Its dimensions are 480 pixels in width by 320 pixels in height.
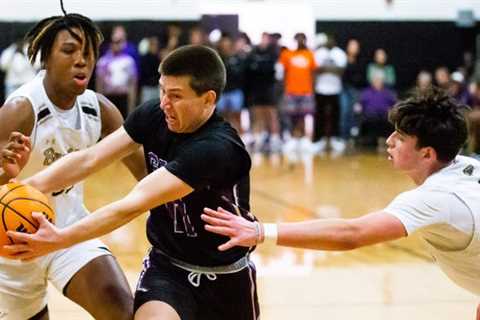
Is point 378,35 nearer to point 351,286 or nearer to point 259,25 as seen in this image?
point 259,25

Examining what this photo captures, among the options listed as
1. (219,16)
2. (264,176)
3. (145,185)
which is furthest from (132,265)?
(219,16)

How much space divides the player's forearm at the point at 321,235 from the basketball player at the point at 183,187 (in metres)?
0.57

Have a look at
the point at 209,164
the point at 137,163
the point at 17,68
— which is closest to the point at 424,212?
the point at 209,164

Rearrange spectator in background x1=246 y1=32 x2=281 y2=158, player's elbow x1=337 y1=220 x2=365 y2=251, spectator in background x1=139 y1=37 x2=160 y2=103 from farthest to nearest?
spectator in background x1=139 y1=37 x2=160 y2=103 → spectator in background x1=246 y1=32 x2=281 y2=158 → player's elbow x1=337 y1=220 x2=365 y2=251

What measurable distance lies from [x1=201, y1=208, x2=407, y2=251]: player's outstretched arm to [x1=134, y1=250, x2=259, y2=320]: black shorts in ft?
2.01

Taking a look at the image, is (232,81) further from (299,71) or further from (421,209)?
(421,209)

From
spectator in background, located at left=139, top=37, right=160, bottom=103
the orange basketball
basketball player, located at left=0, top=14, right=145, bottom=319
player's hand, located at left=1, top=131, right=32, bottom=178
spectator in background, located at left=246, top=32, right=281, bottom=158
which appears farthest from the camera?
spectator in background, located at left=139, top=37, right=160, bottom=103

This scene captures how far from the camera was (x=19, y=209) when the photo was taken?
4.12 metres

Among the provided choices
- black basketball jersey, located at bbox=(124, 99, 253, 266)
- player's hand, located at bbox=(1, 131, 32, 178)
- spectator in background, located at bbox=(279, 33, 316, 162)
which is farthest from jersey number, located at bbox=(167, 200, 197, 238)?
spectator in background, located at bbox=(279, 33, 316, 162)

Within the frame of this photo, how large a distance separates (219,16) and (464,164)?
1552cm

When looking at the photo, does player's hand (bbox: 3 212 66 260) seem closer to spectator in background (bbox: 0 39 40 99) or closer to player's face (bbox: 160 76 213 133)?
player's face (bbox: 160 76 213 133)

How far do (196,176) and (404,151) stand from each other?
948mm

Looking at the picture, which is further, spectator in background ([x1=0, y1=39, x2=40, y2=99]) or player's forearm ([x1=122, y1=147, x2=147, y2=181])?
spectator in background ([x1=0, y1=39, x2=40, y2=99])

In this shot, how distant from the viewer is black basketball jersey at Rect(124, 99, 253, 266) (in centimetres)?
431
